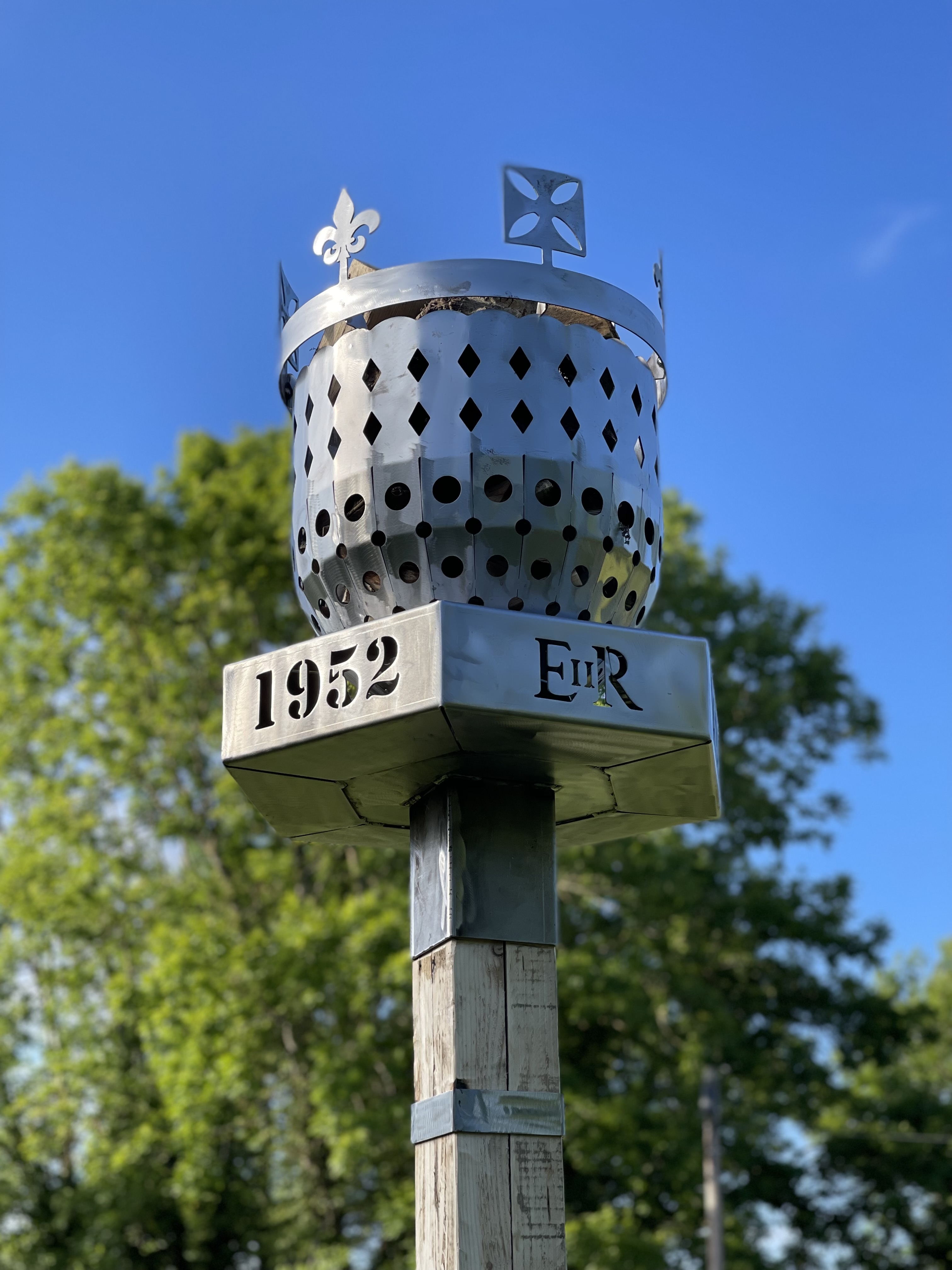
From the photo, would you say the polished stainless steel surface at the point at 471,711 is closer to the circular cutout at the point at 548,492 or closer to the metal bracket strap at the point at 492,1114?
the circular cutout at the point at 548,492

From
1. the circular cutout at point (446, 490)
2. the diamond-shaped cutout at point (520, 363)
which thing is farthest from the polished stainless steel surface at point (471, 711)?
the diamond-shaped cutout at point (520, 363)

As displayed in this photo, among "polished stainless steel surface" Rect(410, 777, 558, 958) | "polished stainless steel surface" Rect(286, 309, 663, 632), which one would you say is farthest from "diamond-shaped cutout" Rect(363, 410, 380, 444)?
"polished stainless steel surface" Rect(410, 777, 558, 958)

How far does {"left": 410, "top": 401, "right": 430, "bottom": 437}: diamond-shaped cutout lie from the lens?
251 centimetres

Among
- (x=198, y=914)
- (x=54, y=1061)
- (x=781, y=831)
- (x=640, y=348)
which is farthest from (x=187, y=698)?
(x=640, y=348)

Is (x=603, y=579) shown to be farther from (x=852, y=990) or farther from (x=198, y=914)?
(x=852, y=990)

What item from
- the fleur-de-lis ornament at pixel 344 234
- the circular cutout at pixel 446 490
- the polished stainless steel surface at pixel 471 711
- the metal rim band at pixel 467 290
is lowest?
the polished stainless steel surface at pixel 471 711

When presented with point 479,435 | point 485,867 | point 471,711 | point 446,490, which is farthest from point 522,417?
point 485,867

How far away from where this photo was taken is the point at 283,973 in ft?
40.8

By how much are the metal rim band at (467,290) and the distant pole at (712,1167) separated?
11195mm

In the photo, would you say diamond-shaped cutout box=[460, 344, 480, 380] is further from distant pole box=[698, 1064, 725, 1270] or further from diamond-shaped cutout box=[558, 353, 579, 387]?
distant pole box=[698, 1064, 725, 1270]

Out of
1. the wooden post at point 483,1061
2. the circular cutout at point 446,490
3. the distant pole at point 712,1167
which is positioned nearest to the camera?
the wooden post at point 483,1061

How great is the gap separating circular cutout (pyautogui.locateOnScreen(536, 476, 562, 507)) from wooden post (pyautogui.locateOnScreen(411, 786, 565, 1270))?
529mm

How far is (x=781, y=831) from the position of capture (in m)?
15.2

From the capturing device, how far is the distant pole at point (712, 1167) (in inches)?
489
